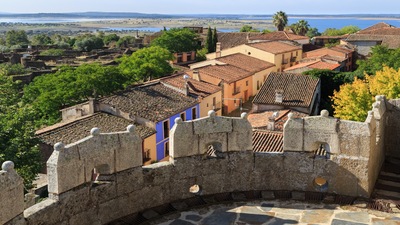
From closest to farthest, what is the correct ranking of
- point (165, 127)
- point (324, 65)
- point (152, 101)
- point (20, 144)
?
point (20, 144) < point (165, 127) < point (152, 101) < point (324, 65)

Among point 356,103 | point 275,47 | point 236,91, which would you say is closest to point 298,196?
point 356,103

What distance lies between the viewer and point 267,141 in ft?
93.1

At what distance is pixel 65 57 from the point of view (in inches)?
3374

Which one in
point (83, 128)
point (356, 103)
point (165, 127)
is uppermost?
point (356, 103)

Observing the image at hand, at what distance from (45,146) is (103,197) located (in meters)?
20.6

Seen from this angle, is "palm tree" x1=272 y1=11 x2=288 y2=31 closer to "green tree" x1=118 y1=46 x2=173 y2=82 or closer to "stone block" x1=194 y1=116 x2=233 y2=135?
"green tree" x1=118 y1=46 x2=173 y2=82

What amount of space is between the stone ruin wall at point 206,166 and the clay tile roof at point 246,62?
4417 centimetres

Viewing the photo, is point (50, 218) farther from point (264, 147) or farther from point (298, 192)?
point (264, 147)

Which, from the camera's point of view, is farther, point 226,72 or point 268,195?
point 226,72

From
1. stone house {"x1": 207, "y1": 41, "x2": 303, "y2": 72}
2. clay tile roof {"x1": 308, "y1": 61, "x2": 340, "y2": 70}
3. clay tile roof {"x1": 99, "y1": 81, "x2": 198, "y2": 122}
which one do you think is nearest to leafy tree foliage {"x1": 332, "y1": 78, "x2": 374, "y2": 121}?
clay tile roof {"x1": 99, "y1": 81, "x2": 198, "y2": 122}

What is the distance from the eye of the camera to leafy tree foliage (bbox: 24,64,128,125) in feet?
129

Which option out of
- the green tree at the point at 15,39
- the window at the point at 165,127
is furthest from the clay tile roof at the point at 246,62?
the green tree at the point at 15,39

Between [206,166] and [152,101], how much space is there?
2744 centimetres

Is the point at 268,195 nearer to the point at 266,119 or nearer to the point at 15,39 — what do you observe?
the point at 266,119
